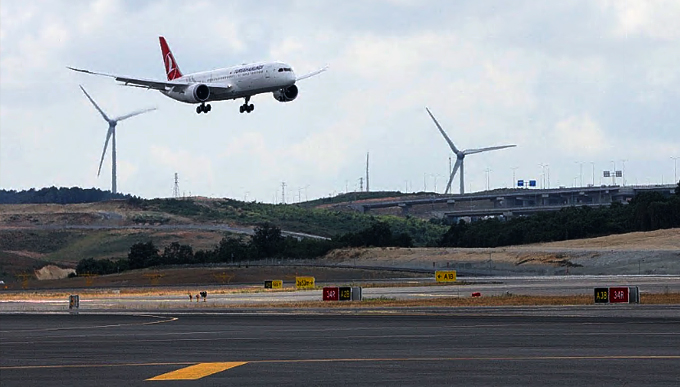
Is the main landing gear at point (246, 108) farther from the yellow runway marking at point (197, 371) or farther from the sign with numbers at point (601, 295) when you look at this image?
the yellow runway marking at point (197, 371)

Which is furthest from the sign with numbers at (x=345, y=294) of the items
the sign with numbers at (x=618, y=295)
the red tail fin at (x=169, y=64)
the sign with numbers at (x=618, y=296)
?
the red tail fin at (x=169, y=64)

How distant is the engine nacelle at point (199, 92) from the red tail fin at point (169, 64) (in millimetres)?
25354

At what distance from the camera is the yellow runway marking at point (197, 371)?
24328 millimetres

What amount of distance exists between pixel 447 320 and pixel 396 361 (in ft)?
68.8

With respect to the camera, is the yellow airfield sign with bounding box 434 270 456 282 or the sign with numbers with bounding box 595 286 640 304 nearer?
the sign with numbers with bounding box 595 286 640 304

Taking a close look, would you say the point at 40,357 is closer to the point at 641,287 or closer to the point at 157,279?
the point at 641,287

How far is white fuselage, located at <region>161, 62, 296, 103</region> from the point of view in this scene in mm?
98438

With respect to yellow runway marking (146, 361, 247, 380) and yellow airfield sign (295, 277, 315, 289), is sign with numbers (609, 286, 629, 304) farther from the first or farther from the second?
yellow airfield sign (295, 277, 315, 289)

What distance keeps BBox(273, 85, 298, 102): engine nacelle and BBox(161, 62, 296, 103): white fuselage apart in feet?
1.72

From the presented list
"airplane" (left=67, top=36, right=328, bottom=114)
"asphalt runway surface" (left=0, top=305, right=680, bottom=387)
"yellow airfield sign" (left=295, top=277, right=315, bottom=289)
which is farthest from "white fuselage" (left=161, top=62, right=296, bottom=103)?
"asphalt runway surface" (left=0, top=305, right=680, bottom=387)

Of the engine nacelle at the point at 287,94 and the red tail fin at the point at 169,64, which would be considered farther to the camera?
the red tail fin at the point at 169,64

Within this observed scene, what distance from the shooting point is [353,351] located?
3119 centimetres

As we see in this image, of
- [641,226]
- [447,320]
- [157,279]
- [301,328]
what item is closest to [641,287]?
[447,320]

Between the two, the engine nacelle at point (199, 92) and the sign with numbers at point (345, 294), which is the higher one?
the engine nacelle at point (199, 92)
